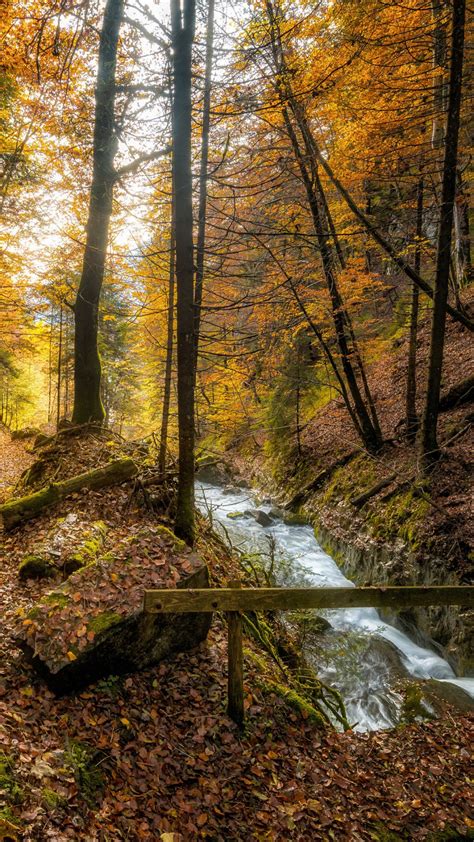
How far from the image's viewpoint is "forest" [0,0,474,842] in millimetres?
3789

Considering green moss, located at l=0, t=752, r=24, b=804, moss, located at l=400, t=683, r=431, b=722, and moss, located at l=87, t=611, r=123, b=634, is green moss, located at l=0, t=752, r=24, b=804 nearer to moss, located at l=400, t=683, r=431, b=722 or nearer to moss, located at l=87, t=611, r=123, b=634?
moss, located at l=87, t=611, r=123, b=634

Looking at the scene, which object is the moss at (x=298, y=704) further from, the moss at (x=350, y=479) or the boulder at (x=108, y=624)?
the moss at (x=350, y=479)

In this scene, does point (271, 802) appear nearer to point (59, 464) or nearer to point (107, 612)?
point (107, 612)

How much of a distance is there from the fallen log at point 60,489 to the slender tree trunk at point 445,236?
263 inches

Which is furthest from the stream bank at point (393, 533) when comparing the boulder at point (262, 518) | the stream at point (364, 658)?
the boulder at point (262, 518)

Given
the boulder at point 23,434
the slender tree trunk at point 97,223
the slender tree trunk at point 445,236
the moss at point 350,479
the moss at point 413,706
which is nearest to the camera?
the moss at point 413,706

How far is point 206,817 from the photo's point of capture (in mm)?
3455

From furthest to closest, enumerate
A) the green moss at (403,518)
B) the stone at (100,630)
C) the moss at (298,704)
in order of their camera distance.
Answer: the green moss at (403,518), the moss at (298,704), the stone at (100,630)

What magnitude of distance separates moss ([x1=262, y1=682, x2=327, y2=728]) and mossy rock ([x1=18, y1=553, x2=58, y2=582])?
3042 millimetres

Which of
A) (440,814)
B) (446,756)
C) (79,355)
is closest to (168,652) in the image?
(440,814)

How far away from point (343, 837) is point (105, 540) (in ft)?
13.3

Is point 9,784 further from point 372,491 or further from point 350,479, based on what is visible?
point 350,479

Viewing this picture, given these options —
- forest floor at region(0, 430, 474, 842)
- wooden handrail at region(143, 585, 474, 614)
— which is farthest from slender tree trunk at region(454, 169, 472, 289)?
forest floor at region(0, 430, 474, 842)

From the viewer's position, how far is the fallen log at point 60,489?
6480mm
